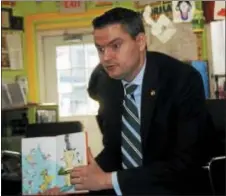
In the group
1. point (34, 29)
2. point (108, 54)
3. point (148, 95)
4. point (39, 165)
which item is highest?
point (34, 29)

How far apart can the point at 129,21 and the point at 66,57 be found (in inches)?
11.8

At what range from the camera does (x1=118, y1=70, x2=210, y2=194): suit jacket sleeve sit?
2.74ft

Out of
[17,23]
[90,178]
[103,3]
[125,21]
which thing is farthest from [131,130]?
[17,23]

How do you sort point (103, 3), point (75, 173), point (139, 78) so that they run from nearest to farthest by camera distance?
point (75, 173)
point (139, 78)
point (103, 3)

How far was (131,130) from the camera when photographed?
959 mm

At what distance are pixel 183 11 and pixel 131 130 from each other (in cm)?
43

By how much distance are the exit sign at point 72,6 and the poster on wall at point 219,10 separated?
41 cm

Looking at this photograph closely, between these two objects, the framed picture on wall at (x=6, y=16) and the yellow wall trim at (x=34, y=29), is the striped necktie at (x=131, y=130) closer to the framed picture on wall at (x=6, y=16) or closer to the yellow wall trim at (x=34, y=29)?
the yellow wall trim at (x=34, y=29)

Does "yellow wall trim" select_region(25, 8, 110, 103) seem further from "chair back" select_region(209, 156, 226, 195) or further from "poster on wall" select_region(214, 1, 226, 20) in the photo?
"chair back" select_region(209, 156, 226, 195)

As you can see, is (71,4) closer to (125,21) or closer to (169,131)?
(125,21)

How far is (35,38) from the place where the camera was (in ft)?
3.64

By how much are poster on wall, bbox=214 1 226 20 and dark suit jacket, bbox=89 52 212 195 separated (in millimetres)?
212

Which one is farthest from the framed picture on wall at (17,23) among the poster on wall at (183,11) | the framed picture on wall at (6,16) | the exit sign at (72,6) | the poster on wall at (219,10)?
the poster on wall at (219,10)

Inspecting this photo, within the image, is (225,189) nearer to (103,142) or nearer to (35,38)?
(103,142)
